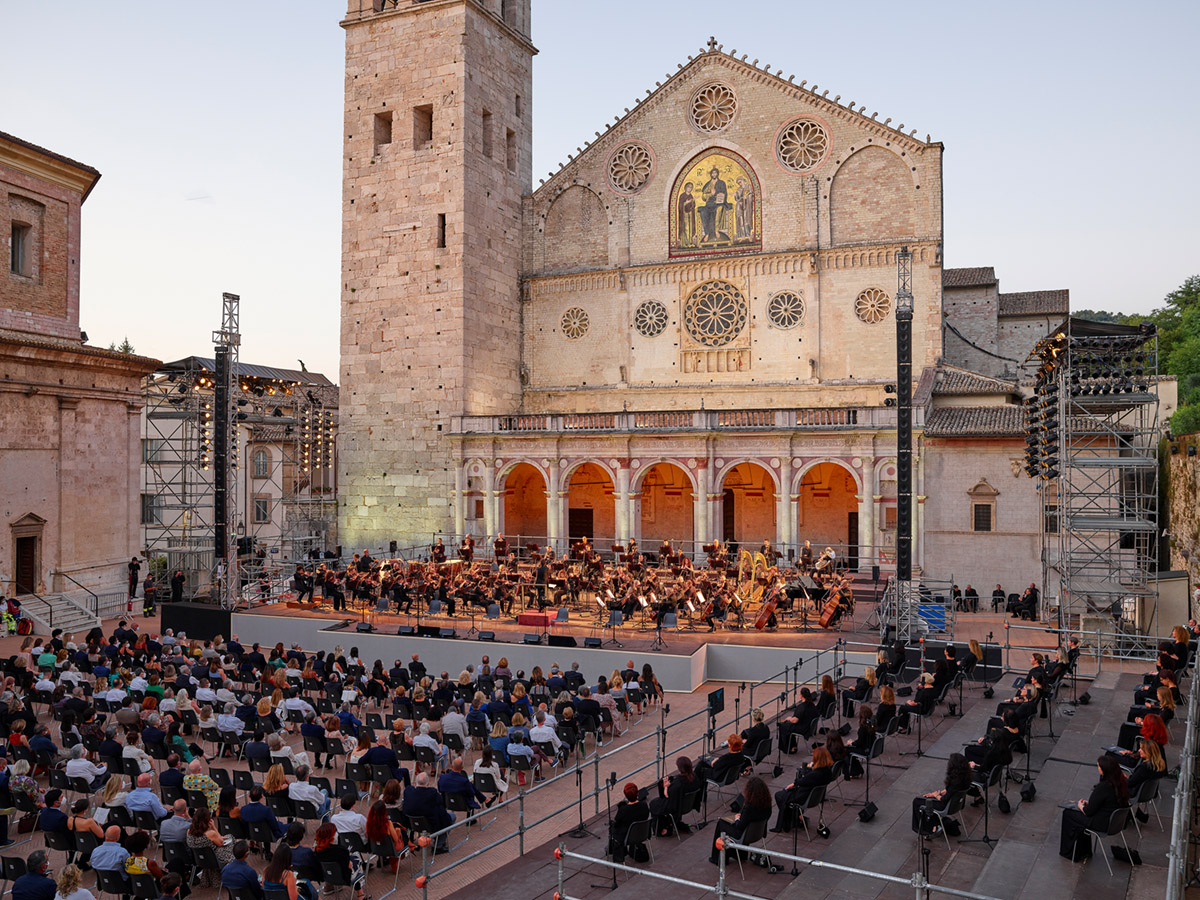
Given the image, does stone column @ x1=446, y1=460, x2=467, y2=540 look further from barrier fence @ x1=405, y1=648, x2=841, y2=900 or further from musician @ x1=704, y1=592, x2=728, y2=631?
barrier fence @ x1=405, y1=648, x2=841, y2=900

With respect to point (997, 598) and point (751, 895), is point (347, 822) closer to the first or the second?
point (751, 895)

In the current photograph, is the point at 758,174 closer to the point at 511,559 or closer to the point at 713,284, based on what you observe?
the point at 713,284

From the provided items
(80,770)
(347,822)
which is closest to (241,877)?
(347,822)

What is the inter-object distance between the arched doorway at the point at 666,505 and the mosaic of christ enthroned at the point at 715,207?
9.02 m

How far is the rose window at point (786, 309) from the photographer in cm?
3628

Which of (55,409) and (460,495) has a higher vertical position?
(55,409)

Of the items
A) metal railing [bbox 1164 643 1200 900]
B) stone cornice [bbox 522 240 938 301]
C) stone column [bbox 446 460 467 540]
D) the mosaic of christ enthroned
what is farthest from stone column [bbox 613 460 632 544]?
metal railing [bbox 1164 643 1200 900]

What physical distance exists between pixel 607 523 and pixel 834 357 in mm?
11558

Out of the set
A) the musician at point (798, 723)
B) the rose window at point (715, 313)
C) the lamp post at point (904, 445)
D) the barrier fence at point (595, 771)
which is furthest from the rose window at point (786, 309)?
the musician at point (798, 723)

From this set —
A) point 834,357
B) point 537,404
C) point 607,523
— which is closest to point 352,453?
point 537,404

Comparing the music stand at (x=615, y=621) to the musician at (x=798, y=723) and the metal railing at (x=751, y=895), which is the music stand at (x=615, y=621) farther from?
the metal railing at (x=751, y=895)

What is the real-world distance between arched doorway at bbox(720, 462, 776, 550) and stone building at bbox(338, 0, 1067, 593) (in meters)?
0.09

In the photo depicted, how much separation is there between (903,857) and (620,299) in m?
30.6

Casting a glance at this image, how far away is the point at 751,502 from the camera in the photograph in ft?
121
